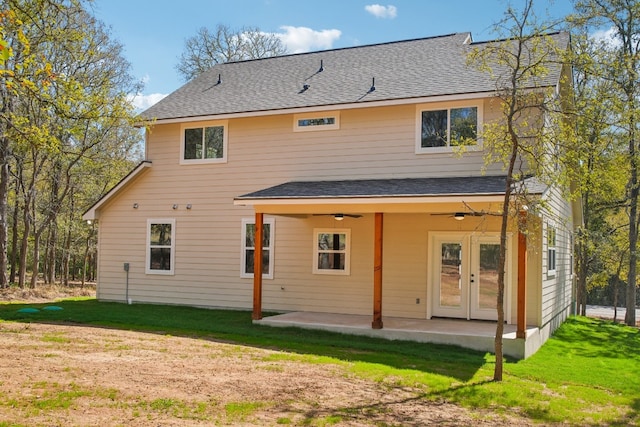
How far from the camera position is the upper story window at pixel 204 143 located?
1534 centimetres

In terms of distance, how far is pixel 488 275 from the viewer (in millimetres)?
12617

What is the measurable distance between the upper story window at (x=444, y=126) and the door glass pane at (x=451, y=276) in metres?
2.21

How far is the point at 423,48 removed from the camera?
1631cm

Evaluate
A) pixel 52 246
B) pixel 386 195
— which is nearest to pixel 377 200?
pixel 386 195

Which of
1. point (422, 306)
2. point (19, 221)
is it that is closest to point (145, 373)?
point (422, 306)

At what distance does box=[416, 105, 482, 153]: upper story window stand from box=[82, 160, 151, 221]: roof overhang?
7519 millimetres

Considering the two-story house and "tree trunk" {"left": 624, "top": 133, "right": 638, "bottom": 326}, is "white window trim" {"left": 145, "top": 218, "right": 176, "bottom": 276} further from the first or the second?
"tree trunk" {"left": 624, "top": 133, "right": 638, "bottom": 326}

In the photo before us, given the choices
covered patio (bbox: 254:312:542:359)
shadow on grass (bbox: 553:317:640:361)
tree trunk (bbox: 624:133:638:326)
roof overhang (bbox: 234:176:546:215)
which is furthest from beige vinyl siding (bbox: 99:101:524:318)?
tree trunk (bbox: 624:133:638:326)

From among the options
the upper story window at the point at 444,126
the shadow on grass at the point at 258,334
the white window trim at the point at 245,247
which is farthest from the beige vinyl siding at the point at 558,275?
the white window trim at the point at 245,247

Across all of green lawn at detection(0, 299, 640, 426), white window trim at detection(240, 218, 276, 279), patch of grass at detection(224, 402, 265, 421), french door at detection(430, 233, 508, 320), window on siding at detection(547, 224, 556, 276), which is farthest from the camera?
white window trim at detection(240, 218, 276, 279)

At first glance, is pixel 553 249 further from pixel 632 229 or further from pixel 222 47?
pixel 222 47

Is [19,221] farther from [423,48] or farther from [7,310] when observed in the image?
[423,48]

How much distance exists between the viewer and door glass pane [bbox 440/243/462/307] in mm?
12844

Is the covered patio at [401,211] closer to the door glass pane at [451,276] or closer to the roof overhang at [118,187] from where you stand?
the door glass pane at [451,276]
